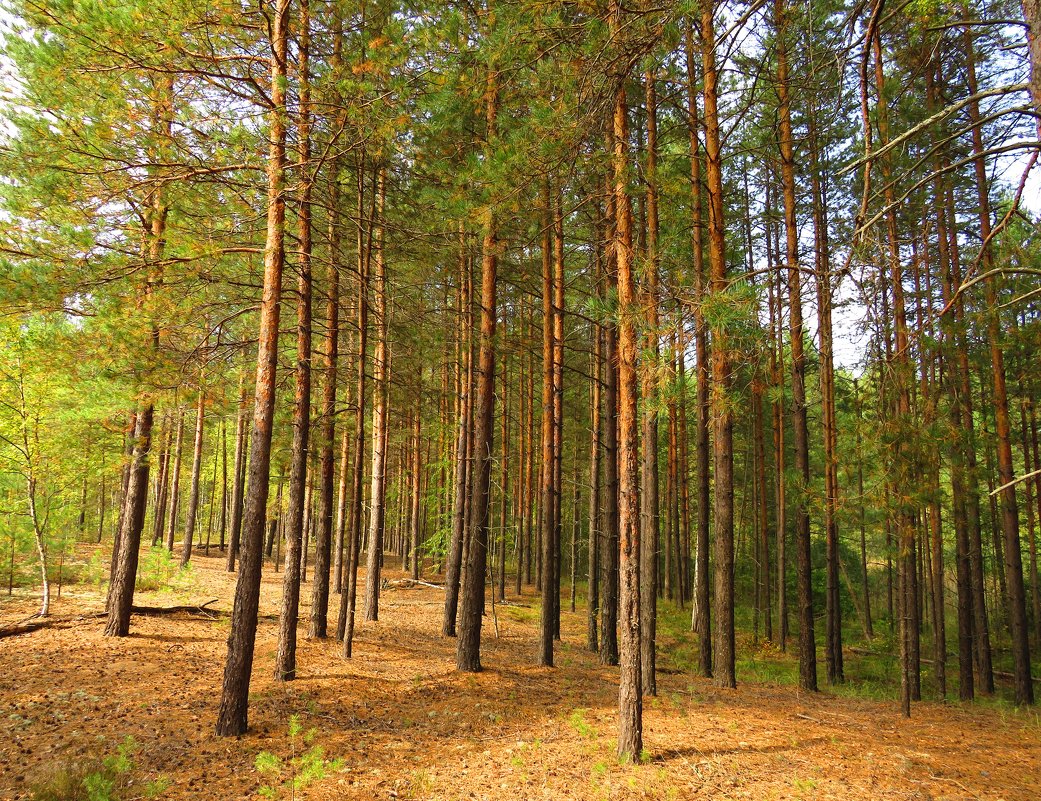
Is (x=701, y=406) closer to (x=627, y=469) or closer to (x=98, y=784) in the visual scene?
(x=627, y=469)

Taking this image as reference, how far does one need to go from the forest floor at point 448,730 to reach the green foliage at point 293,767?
2.1 inches

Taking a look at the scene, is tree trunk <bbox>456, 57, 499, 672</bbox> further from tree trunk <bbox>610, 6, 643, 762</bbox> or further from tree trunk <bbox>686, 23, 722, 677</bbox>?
tree trunk <bbox>686, 23, 722, 677</bbox>

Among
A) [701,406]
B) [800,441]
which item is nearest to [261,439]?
[701,406]

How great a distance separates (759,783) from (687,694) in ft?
14.8

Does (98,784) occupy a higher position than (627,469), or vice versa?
(627,469)

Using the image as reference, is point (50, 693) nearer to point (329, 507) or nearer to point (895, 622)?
point (329, 507)

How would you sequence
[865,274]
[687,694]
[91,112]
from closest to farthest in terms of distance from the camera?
[865,274] → [91,112] → [687,694]

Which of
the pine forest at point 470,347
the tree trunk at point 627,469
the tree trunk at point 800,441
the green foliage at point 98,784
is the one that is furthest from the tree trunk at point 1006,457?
the green foliage at point 98,784

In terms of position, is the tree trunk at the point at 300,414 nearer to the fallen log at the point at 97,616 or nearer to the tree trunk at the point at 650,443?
the fallen log at the point at 97,616

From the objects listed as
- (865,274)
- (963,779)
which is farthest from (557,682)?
(865,274)

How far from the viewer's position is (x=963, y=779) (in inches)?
240

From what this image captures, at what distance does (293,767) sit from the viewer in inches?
250

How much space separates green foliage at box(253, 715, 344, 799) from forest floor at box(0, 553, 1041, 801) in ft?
0.17

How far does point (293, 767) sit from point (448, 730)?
88.4 inches
